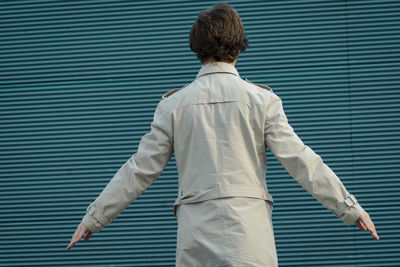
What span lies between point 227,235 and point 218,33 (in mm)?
891

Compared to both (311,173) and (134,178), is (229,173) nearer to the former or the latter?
(311,173)

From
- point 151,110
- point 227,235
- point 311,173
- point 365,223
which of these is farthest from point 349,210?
point 151,110

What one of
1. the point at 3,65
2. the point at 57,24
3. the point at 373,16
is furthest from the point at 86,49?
the point at 373,16

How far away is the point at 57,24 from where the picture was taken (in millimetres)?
4992

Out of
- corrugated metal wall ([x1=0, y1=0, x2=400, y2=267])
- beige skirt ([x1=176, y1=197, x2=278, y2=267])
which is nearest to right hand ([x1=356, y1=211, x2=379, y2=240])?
beige skirt ([x1=176, y1=197, x2=278, y2=267])

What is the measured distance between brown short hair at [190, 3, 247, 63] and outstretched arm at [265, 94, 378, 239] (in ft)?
1.13

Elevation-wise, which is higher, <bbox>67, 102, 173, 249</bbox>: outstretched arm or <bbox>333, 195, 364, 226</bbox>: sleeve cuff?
<bbox>67, 102, 173, 249</bbox>: outstretched arm

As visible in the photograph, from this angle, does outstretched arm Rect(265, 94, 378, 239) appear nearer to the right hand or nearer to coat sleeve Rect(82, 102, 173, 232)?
the right hand

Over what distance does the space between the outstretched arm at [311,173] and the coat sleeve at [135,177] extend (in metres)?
0.48

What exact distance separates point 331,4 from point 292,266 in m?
2.09

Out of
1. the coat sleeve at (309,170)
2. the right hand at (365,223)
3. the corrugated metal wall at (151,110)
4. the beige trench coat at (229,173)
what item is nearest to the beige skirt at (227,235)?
the beige trench coat at (229,173)

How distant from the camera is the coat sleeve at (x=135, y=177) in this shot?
2705 millimetres

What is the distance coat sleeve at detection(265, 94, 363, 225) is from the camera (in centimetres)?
255

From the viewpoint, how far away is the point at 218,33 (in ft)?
8.61
